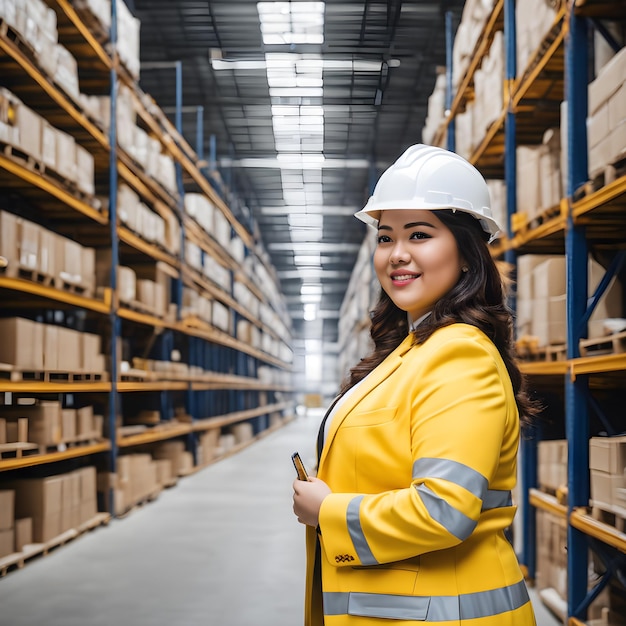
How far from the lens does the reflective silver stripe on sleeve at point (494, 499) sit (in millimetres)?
1470

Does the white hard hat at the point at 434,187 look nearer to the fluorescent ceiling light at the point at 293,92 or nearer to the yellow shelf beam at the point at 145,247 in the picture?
the yellow shelf beam at the point at 145,247

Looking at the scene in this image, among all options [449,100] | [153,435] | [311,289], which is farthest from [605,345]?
[311,289]

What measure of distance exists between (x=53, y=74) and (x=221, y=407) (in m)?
9.85

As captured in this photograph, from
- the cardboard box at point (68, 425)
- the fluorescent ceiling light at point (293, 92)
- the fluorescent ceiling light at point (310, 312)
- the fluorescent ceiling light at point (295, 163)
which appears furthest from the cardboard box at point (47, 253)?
the fluorescent ceiling light at point (310, 312)

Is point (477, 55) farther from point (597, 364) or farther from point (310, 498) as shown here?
point (310, 498)

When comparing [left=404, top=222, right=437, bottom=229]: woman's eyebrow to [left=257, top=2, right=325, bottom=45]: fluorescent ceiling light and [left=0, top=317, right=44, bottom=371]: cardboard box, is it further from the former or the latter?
[left=257, top=2, right=325, bottom=45]: fluorescent ceiling light

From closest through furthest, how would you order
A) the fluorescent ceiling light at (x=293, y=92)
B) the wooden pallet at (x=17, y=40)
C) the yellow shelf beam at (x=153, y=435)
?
1. the wooden pallet at (x=17, y=40)
2. the yellow shelf beam at (x=153, y=435)
3. the fluorescent ceiling light at (x=293, y=92)

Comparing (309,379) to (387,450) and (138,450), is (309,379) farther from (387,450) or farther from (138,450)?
(387,450)

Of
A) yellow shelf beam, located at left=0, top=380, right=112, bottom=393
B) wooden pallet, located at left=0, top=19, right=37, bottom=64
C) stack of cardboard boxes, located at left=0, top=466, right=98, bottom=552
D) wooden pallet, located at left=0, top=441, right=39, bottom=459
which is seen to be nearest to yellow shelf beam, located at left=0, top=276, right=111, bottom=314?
yellow shelf beam, located at left=0, top=380, right=112, bottom=393

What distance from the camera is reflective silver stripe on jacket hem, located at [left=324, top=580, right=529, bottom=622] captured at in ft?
4.60

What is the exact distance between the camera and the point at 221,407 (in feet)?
48.7

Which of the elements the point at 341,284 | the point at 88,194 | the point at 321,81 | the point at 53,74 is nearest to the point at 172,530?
the point at 88,194

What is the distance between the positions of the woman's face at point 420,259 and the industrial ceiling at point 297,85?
216 inches

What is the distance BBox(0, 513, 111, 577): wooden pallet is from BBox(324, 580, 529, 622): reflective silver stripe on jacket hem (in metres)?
4.06
